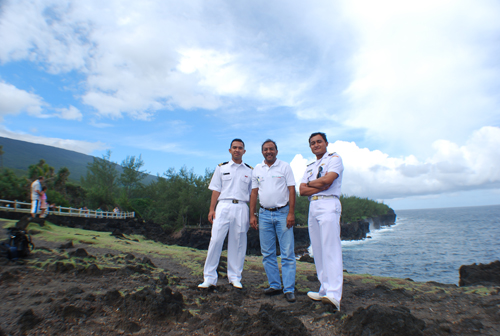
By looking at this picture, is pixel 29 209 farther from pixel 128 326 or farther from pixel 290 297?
pixel 290 297

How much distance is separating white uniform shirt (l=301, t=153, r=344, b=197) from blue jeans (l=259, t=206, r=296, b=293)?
60cm

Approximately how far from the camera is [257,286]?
4402 millimetres

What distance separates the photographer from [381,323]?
2363 millimetres

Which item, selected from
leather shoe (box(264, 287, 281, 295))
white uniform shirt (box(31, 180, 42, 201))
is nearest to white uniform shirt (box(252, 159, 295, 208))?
leather shoe (box(264, 287, 281, 295))

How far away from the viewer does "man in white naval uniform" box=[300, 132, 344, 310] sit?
3.37m

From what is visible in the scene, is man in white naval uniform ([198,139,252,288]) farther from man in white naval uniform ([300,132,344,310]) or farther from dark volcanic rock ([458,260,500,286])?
dark volcanic rock ([458,260,500,286])

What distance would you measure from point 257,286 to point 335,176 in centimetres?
214

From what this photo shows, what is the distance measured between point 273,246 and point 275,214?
19.4 inches

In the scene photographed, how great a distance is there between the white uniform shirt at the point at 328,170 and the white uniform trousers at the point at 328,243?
0.12 meters

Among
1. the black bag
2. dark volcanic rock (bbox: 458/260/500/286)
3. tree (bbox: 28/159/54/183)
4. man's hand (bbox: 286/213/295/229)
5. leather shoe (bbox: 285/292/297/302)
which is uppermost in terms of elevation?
tree (bbox: 28/159/54/183)

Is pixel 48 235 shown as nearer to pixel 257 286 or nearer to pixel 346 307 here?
pixel 257 286

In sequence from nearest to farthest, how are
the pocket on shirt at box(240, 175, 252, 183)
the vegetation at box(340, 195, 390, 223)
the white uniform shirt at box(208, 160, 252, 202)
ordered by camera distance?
the white uniform shirt at box(208, 160, 252, 202) → the pocket on shirt at box(240, 175, 252, 183) → the vegetation at box(340, 195, 390, 223)

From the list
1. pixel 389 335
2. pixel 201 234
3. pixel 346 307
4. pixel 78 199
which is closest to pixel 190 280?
pixel 346 307

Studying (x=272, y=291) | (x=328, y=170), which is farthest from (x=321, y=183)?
(x=272, y=291)
